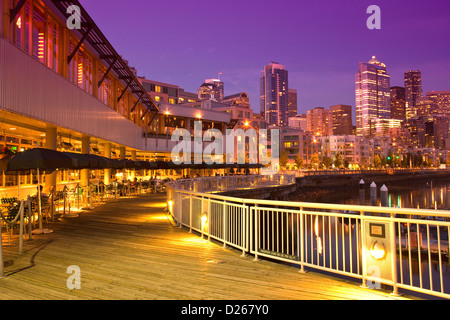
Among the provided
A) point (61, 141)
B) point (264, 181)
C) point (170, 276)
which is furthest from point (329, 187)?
point (170, 276)

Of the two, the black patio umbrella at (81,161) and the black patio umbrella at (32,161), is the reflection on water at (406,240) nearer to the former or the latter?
the black patio umbrella at (32,161)

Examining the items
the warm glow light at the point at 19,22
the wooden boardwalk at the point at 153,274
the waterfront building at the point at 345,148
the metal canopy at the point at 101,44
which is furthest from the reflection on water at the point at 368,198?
the waterfront building at the point at 345,148

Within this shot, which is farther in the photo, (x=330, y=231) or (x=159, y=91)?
(x=159, y=91)

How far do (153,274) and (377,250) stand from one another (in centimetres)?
395

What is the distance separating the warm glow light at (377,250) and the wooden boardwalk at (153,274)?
559mm

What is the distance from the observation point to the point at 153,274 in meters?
6.03

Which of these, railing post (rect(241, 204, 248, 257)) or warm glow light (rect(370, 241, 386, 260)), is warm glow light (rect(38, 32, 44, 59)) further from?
warm glow light (rect(370, 241, 386, 260))

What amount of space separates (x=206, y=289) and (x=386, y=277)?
2840 mm

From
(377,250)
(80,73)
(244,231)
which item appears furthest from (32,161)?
(80,73)

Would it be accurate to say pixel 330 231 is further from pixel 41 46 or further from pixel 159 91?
pixel 159 91

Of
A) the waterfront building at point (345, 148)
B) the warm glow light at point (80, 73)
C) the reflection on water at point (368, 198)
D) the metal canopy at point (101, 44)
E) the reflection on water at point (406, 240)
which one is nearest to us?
the reflection on water at point (406, 240)

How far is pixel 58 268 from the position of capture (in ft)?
21.0

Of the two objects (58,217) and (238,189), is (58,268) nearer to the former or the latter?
(58,217)

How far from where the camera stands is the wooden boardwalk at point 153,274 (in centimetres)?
496
